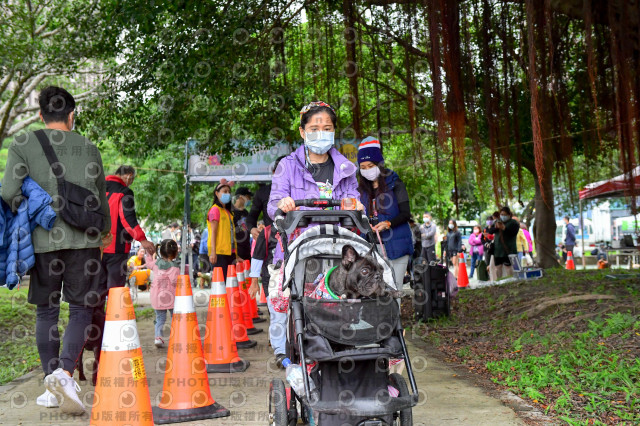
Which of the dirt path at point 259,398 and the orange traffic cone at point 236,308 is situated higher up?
the orange traffic cone at point 236,308

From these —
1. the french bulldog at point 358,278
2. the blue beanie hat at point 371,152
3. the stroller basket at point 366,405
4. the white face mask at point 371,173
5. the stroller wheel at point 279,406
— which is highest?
the blue beanie hat at point 371,152

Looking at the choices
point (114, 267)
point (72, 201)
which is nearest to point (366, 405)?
point (72, 201)

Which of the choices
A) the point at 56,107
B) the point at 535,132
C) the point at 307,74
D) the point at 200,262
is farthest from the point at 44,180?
the point at 200,262

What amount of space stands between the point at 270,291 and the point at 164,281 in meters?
4.39

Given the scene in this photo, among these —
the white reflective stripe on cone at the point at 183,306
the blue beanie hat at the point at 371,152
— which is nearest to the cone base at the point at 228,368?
the white reflective stripe on cone at the point at 183,306

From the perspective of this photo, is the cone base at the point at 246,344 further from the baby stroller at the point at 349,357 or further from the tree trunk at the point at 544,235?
the tree trunk at the point at 544,235

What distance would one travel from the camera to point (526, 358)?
18.6 feet

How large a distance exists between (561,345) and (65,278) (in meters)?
4.40

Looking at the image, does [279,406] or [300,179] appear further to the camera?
[300,179]

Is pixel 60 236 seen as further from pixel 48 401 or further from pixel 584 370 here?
pixel 584 370

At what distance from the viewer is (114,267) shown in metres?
6.02

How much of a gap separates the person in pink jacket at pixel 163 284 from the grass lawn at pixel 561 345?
3.19 metres

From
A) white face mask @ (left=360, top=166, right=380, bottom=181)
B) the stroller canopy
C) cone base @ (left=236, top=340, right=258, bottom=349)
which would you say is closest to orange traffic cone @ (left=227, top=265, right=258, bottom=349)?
cone base @ (left=236, top=340, right=258, bottom=349)

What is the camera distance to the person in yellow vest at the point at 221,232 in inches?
317
